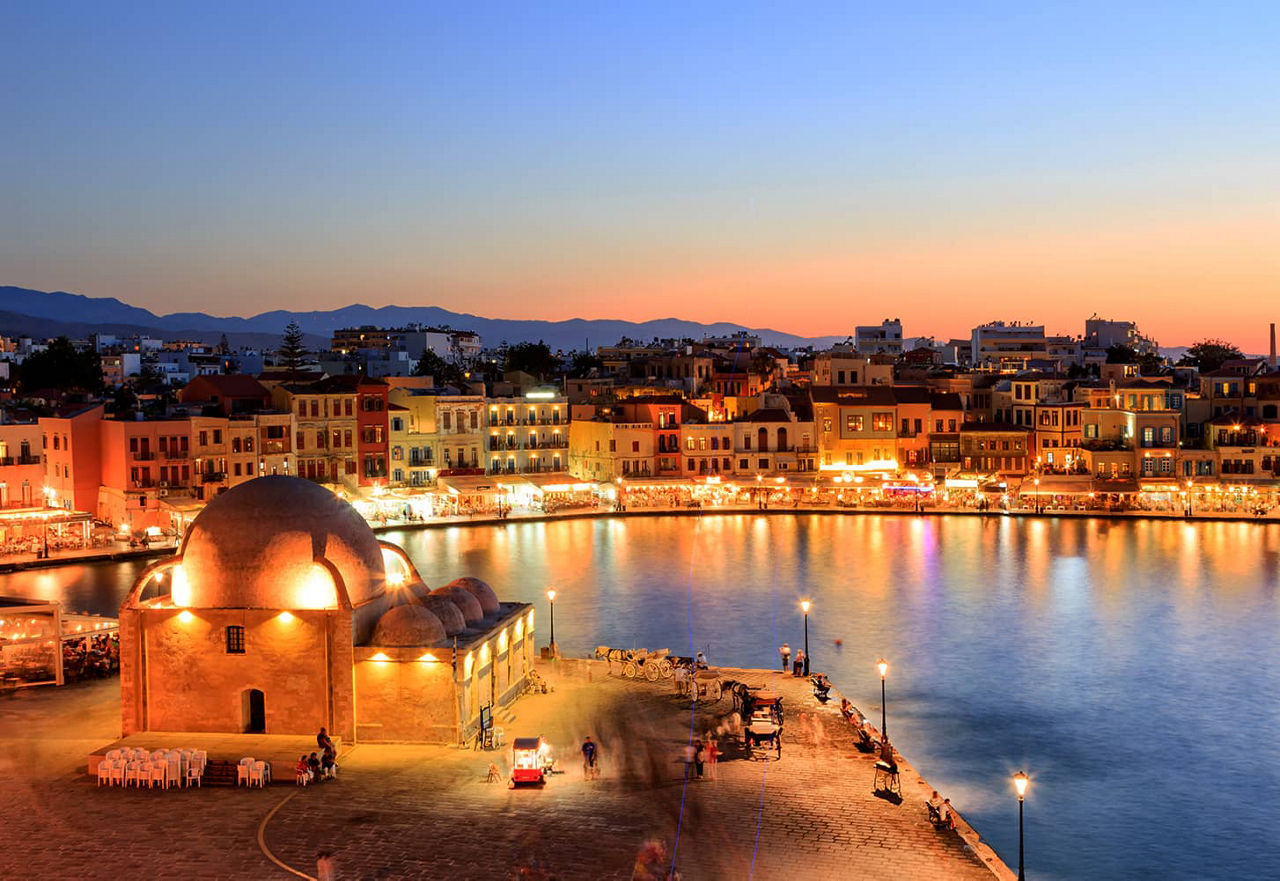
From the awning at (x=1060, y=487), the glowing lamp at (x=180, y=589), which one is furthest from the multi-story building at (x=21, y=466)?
the awning at (x=1060, y=487)

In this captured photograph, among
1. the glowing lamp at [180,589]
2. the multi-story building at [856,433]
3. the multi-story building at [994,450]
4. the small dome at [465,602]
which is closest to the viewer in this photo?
the glowing lamp at [180,589]

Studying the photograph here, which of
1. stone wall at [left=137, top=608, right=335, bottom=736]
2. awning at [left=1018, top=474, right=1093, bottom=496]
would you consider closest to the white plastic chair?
stone wall at [left=137, top=608, right=335, bottom=736]

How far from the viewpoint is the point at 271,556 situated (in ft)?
77.2

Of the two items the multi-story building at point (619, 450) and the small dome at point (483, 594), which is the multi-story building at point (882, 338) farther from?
the small dome at point (483, 594)

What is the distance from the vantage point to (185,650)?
23.5 m

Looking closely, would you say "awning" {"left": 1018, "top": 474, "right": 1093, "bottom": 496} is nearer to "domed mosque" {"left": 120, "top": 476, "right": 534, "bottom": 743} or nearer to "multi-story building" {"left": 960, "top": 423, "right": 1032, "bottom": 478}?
"multi-story building" {"left": 960, "top": 423, "right": 1032, "bottom": 478}

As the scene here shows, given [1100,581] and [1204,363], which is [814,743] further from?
[1204,363]

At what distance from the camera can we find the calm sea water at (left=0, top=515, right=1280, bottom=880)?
2348 centimetres

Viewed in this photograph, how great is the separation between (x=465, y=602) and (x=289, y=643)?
362 cm

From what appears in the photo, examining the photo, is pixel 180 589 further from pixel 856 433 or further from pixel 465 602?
pixel 856 433

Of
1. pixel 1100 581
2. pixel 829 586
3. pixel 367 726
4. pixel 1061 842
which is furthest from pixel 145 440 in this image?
pixel 1061 842

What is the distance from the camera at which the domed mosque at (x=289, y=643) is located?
22.9 meters

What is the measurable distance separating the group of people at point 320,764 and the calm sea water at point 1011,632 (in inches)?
455

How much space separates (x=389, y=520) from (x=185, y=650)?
36.6 meters
